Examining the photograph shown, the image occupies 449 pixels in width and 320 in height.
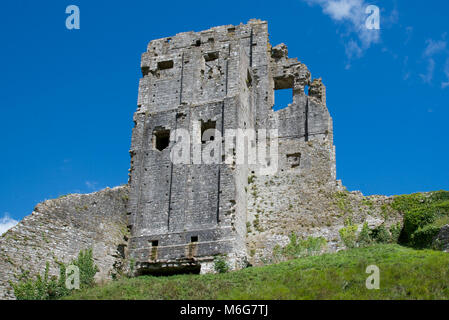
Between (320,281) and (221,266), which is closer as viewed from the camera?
(320,281)

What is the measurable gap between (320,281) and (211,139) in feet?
30.6

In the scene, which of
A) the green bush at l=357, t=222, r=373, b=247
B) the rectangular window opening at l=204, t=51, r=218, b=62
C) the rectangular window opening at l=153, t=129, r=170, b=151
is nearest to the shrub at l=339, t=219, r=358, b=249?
the green bush at l=357, t=222, r=373, b=247

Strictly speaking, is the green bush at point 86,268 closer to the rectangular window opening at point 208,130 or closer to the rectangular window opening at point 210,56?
the rectangular window opening at point 208,130

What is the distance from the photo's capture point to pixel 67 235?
22.3 meters

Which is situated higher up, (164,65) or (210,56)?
(210,56)

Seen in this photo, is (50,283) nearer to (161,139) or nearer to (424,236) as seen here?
(161,139)

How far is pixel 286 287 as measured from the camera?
17.9m

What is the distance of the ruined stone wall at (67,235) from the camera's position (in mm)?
20734

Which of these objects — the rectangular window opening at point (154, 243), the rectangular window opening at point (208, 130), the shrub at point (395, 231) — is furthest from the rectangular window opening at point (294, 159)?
the rectangular window opening at point (154, 243)

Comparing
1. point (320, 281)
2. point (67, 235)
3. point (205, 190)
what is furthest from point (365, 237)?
point (67, 235)
